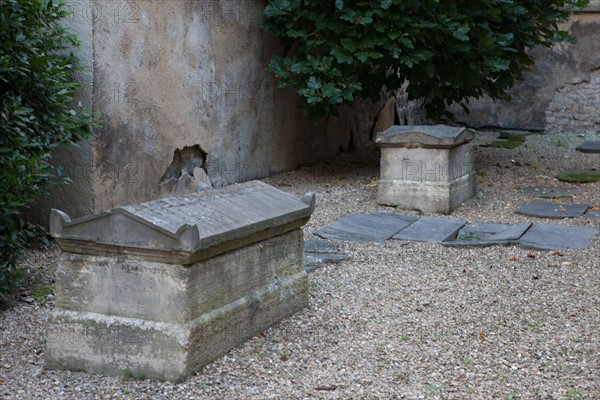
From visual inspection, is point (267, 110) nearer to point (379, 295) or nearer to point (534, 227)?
point (534, 227)

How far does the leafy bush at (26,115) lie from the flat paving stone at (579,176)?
6004mm

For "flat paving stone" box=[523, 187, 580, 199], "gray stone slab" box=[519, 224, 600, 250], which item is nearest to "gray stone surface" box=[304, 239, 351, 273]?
"gray stone slab" box=[519, 224, 600, 250]

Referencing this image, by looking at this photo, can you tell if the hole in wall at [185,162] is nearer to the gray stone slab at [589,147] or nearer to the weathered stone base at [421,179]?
the weathered stone base at [421,179]

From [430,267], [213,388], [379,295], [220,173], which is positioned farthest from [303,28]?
[213,388]

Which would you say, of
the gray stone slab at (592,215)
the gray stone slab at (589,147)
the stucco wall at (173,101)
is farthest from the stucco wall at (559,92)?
the gray stone slab at (592,215)

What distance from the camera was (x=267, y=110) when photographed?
31.1 feet

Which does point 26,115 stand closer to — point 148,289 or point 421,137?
point 148,289

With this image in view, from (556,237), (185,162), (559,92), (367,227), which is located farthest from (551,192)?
(559,92)

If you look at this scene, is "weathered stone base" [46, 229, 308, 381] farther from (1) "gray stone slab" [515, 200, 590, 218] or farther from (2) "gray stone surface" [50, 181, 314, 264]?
(1) "gray stone slab" [515, 200, 590, 218]

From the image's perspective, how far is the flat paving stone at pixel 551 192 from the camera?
891cm

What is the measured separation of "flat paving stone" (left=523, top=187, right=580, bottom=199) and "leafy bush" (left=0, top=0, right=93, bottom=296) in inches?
197

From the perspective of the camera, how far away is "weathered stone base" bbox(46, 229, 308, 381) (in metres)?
3.72

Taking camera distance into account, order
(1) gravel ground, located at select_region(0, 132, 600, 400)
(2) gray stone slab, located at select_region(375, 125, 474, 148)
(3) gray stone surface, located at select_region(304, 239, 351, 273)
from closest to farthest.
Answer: (1) gravel ground, located at select_region(0, 132, 600, 400)
(3) gray stone surface, located at select_region(304, 239, 351, 273)
(2) gray stone slab, located at select_region(375, 125, 474, 148)

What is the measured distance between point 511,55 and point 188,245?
6.78 metres
